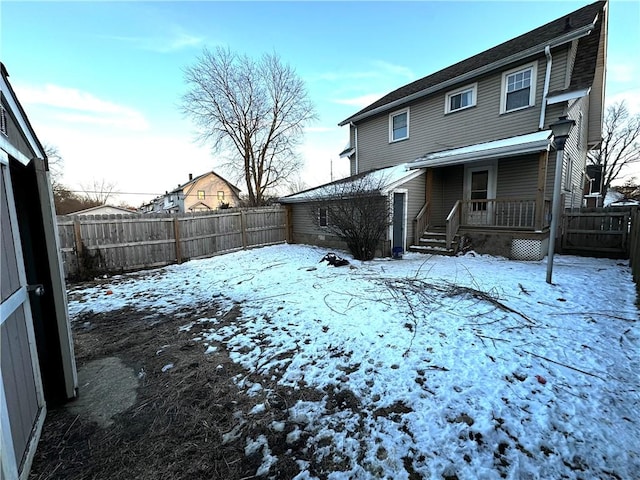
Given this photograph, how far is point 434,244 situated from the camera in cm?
966

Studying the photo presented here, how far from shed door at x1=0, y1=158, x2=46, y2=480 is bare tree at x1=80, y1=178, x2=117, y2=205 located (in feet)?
152

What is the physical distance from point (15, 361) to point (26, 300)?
0.58 m

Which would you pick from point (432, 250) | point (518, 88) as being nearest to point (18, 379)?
point (432, 250)

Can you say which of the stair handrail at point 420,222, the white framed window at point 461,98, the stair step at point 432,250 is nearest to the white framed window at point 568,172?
the white framed window at point 461,98

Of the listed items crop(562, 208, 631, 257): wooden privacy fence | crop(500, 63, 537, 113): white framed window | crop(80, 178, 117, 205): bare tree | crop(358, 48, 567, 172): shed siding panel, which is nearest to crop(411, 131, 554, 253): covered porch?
crop(358, 48, 567, 172): shed siding panel

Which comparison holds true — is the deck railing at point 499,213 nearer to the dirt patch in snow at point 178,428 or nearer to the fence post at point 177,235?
the dirt patch in snow at point 178,428

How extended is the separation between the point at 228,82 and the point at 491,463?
2393cm

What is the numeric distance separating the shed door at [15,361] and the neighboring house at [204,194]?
1177 inches

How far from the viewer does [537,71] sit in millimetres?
8688

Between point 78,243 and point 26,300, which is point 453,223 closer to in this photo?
point 26,300

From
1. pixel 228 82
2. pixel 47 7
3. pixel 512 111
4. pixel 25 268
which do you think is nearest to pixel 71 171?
pixel 228 82

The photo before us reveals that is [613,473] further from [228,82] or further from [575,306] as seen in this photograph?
[228,82]

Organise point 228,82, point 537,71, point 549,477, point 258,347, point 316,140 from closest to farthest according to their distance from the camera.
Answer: point 549,477 → point 258,347 → point 537,71 → point 228,82 → point 316,140

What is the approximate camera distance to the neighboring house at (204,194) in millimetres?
32312
